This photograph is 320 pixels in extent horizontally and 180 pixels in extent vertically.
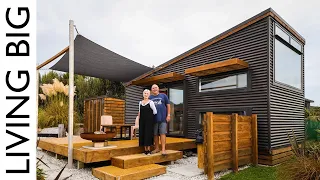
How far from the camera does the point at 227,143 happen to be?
17.9ft

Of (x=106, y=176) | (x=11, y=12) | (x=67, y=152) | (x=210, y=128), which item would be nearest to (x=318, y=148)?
(x=210, y=128)

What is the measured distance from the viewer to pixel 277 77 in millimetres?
6992

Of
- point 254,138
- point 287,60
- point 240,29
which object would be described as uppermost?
point 240,29

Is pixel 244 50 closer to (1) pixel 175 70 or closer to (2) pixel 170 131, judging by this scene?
(1) pixel 175 70

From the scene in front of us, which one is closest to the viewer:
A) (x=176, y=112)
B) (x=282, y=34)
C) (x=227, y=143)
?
(x=227, y=143)

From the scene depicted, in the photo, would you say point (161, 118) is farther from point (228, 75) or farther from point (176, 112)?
point (176, 112)

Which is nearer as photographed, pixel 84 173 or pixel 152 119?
pixel 84 173

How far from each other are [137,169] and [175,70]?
4839 mm

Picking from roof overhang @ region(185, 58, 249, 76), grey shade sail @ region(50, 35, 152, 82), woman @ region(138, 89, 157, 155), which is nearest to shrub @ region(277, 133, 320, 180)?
woman @ region(138, 89, 157, 155)

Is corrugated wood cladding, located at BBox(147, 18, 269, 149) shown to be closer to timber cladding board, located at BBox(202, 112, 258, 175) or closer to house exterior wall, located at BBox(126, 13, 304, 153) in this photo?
house exterior wall, located at BBox(126, 13, 304, 153)

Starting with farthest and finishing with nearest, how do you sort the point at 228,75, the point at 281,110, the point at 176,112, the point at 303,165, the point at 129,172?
1. the point at 176,112
2. the point at 228,75
3. the point at 281,110
4. the point at 129,172
5. the point at 303,165

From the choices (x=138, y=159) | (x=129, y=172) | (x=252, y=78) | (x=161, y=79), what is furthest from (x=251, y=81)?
(x=129, y=172)

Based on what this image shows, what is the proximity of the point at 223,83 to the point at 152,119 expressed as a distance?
2799 mm

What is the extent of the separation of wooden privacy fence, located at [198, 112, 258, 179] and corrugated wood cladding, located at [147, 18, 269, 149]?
53 centimetres
